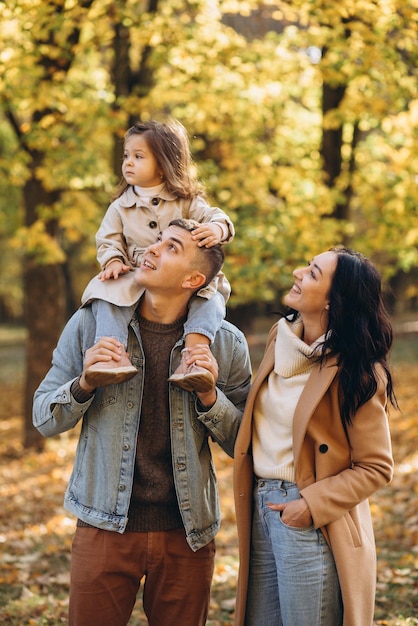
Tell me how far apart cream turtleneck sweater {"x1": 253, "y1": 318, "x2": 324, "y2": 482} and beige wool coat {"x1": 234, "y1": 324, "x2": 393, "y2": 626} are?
64 millimetres

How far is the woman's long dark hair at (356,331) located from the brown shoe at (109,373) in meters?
0.71

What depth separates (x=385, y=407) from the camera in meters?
2.88

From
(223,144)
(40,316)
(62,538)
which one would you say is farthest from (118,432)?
(223,144)

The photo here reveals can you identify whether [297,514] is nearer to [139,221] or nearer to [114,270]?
[114,270]

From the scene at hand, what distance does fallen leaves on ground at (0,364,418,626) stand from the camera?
495cm

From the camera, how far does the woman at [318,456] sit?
278 cm

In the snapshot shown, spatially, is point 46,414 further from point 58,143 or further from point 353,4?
point 58,143

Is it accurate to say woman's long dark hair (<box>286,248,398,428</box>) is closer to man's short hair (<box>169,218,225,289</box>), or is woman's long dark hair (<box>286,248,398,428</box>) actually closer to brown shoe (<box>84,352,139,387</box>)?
man's short hair (<box>169,218,225,289</box>)

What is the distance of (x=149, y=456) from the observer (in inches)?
120

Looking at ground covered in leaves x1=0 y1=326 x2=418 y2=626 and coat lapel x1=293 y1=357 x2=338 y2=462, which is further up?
coat lapel x1=293 y1=357 x2=338 y2=462

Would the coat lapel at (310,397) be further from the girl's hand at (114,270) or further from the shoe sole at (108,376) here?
the girl's hand at (114,270)

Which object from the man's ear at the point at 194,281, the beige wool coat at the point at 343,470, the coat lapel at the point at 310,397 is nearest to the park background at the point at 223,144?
the beige wool coat at the point at 343,470

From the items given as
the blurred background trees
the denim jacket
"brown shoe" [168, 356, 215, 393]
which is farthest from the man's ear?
the blurred background trees

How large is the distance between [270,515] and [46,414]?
0.91m
